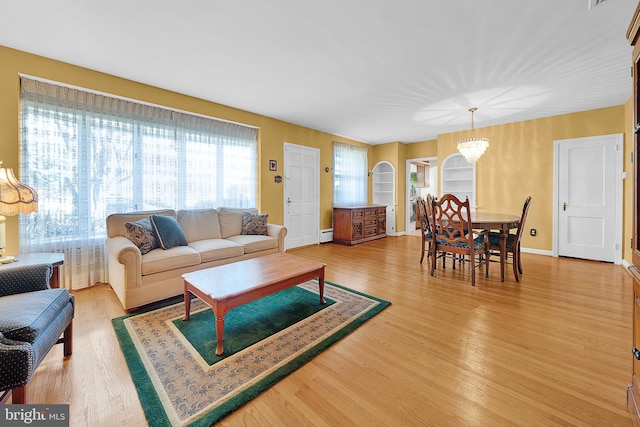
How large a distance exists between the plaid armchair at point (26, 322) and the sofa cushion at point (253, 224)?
2324 millimetres

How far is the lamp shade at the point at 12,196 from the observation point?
199 cm

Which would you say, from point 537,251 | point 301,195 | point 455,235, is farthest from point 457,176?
point 301,195

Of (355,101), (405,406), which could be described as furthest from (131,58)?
(405,406)

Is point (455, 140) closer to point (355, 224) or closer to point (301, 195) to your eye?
point (355, 224)

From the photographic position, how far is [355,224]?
228 inches

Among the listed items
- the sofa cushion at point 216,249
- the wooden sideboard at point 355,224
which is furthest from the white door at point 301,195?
the sofa cushion at point 216,249

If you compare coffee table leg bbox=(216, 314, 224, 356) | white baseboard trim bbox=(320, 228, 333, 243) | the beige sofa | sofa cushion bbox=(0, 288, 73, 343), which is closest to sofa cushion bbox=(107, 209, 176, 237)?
the beige sofa

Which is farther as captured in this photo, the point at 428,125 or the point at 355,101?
the point at 428,125

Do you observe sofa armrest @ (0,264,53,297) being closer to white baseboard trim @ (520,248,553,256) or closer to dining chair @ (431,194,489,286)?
dining chair @ (431,194,489,286)

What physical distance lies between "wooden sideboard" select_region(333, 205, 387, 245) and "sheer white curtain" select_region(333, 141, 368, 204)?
0.61 m

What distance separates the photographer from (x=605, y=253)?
4246mm

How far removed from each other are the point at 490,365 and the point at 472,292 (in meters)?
1.40

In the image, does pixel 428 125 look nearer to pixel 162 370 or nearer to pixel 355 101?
pixel 355 101

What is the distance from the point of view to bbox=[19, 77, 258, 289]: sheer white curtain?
9.11ft
